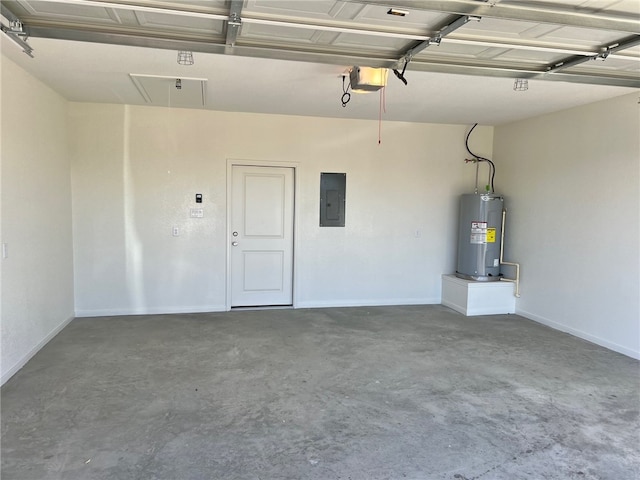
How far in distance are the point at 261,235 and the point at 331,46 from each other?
3078mm

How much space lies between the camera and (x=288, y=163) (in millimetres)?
5668

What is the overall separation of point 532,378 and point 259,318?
3109 millimetres

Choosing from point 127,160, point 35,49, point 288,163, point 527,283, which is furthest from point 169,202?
point 527,283

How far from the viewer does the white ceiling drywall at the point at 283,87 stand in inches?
133

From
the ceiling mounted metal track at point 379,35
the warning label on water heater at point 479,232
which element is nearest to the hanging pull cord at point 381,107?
the ceiling mounted metal track at point 379,35

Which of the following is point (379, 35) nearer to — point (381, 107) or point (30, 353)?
point (381, 107)

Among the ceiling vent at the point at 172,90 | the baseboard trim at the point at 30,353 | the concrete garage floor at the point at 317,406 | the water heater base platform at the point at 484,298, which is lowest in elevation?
the concrete garage floor at the point at 317,406

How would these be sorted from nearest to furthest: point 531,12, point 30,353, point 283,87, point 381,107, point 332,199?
point 531,12
point 30,353
point 283,87
point 381,107
point 332,199

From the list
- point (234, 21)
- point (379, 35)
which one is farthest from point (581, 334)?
point (234, 21)

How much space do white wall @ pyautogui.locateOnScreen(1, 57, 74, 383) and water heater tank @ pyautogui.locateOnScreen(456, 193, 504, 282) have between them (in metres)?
5.09

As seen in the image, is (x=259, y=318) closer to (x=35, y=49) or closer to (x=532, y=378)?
(x=532, y=378)

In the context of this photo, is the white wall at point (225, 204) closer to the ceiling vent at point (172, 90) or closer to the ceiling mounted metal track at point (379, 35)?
the ceiling vent at point (172, 90)

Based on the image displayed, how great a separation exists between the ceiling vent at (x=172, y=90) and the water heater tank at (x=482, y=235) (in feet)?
12.3

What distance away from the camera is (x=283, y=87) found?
4191 millimetres
